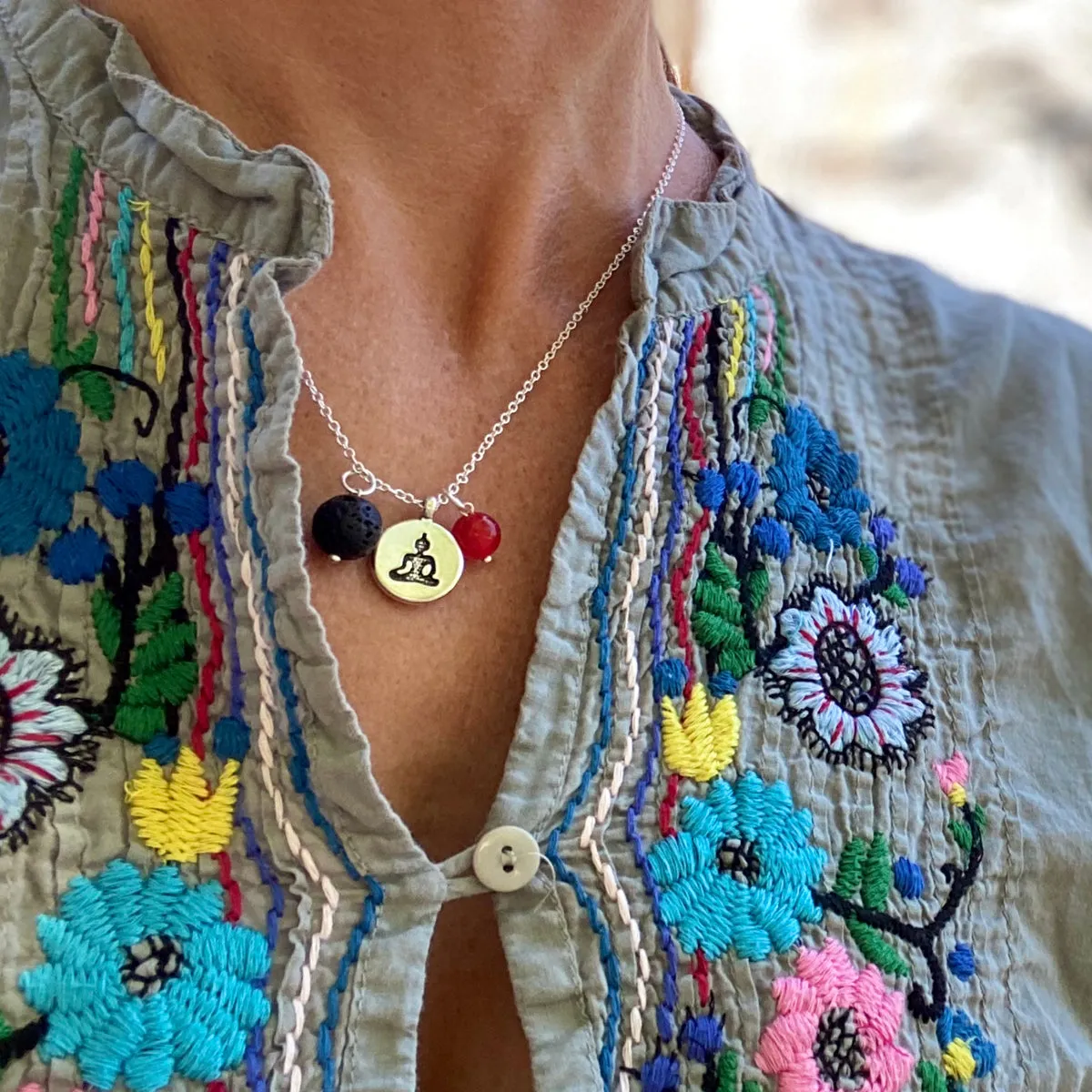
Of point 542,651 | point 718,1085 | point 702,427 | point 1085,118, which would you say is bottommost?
point 718,1085

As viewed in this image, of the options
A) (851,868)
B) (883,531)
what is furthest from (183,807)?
(883,531)

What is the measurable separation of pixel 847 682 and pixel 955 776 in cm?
9

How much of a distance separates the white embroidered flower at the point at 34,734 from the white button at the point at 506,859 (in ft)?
0.65

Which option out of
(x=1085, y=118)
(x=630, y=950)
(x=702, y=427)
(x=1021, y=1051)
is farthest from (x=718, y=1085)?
(x=1085, y=118)

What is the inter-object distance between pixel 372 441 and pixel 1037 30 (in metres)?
0.92

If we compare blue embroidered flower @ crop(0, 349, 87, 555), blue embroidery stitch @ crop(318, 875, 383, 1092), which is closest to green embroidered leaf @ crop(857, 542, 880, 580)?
blue embroidery stitch @ crop(318, 875, 383, 1092)

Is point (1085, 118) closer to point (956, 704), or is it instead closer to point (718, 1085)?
point (956, 704)

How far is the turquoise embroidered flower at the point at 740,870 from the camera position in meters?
0.59

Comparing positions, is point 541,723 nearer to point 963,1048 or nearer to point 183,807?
point 183,807

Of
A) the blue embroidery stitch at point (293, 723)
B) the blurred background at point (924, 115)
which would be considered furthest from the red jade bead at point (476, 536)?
the blurred background at point (924, 115)

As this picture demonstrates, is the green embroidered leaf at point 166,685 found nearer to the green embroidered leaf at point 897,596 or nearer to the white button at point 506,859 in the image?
the white button at point 506,859

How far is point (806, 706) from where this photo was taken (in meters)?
0.66

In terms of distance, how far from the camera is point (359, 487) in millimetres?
661

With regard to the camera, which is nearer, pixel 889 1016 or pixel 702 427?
pixel 889 1016
